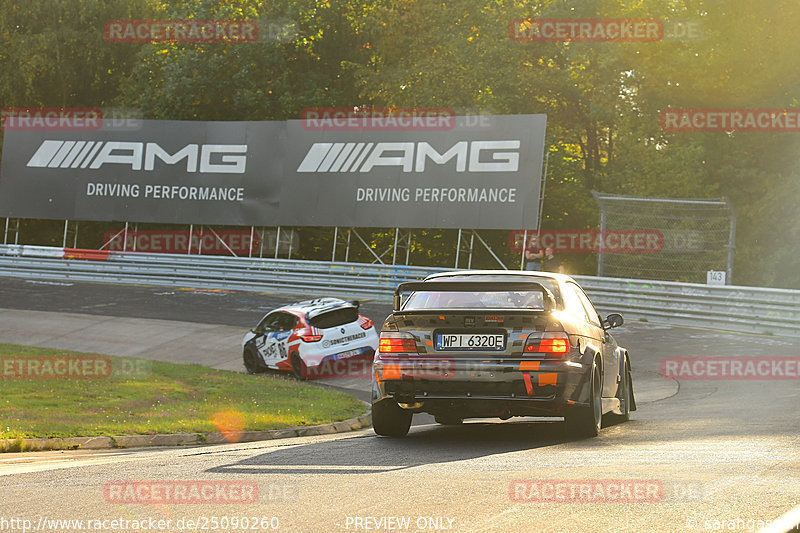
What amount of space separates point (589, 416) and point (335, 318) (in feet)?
32.0

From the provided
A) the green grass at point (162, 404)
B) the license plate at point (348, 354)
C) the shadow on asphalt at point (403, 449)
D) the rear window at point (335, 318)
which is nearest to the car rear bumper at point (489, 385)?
the shadow on asphalt at point (403, 449)

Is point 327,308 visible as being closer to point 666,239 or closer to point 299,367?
point 299,367

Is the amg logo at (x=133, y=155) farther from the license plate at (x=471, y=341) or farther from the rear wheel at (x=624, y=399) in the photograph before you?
the license plate at (x=471, y=341)

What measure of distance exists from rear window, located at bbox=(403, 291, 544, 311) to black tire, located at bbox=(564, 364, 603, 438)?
860 mm

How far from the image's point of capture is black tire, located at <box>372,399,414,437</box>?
10617 millimetres

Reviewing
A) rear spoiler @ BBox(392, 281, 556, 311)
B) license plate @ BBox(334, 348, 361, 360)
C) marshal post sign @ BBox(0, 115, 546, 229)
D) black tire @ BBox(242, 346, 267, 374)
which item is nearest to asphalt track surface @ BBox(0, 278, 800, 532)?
rear spoiler @ BBox(392, 281, 556, 311)

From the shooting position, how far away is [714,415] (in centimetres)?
1284

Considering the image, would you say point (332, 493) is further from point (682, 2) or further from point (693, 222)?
point (682, 2)

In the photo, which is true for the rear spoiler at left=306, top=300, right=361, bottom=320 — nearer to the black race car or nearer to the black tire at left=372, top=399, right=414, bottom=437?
the black tire at left=372, top=399, right=414, bottom=437

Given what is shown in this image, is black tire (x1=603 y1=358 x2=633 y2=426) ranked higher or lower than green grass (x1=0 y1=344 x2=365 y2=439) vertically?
higher

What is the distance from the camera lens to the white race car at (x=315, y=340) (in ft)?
63.8

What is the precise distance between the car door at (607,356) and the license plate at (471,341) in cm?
166

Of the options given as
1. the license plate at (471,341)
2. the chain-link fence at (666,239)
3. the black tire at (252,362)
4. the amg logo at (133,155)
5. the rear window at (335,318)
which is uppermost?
the amg logo at (133,155)

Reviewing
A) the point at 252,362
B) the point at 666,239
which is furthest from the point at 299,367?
the point at 666,239
